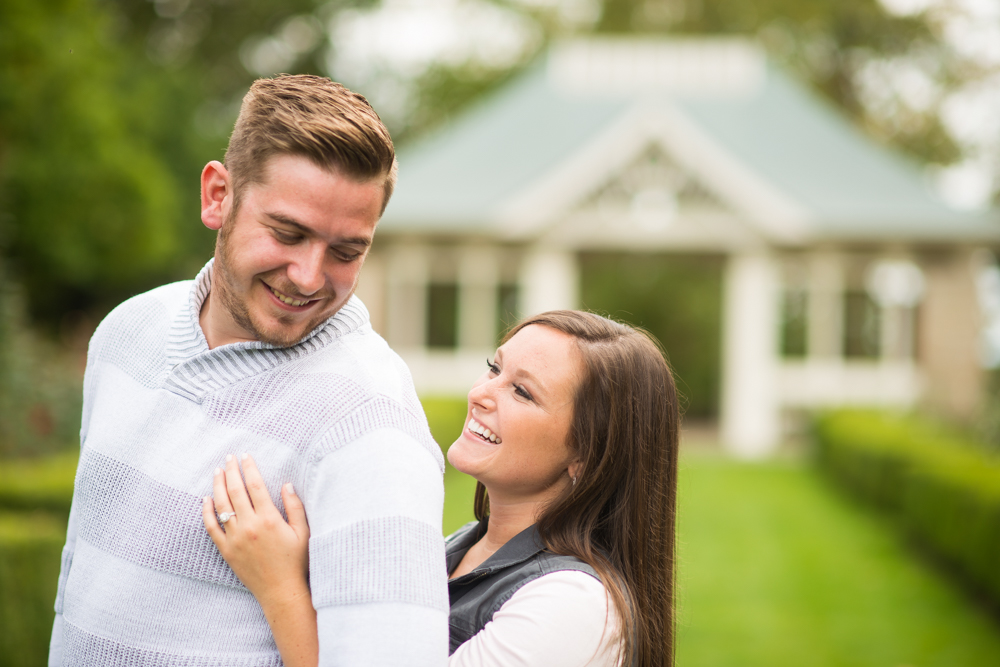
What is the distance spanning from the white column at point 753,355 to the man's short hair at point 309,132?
15224 millimetres

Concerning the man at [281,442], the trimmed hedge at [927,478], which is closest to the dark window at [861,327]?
the trimmed hedge at [927,478]

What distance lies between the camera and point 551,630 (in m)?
1.78

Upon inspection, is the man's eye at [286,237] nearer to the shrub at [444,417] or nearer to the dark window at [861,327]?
the shrub at [444,417]

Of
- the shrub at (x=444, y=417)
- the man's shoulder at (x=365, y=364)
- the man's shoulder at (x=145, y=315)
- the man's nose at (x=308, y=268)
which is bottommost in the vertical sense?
the shrub at (x=444, y=417)

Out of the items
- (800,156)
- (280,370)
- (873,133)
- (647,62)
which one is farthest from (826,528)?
(873,133)

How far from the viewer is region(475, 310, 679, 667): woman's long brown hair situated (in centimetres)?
208

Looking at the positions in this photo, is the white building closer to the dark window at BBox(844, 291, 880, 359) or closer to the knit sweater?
the dark window at BBox(844, 291, 880, 359)

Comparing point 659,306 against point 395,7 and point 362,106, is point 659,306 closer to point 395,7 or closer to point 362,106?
point 395,7

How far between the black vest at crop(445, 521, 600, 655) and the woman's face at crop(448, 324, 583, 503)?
5.3 inches

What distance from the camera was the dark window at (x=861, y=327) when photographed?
16.8 m

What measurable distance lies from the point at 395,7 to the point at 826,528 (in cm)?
2688

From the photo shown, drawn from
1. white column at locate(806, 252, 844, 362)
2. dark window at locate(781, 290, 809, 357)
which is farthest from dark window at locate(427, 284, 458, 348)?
white column at locate(806, 252, 844, 362)

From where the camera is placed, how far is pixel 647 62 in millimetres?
20062

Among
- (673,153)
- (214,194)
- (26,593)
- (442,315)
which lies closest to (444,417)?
(442,315)
